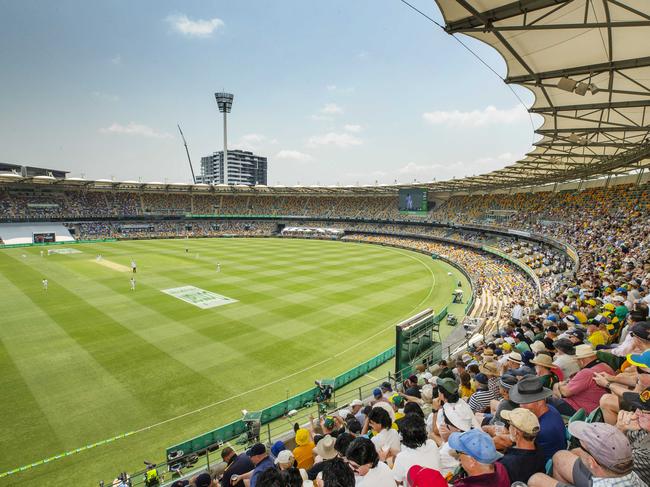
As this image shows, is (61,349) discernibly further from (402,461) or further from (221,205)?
(221,205)

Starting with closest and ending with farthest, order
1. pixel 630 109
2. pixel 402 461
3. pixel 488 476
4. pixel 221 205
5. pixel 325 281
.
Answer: pixel 488 476
pixel 402 461
pixel 630 109
pixel 325 281
pixel 221 205

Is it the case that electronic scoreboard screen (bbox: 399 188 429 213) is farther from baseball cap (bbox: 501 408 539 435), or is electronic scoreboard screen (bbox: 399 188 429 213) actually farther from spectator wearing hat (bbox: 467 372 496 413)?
baseball cap (bbox: 501 408 539 435)

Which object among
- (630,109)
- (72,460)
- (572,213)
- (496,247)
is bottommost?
(72,460)

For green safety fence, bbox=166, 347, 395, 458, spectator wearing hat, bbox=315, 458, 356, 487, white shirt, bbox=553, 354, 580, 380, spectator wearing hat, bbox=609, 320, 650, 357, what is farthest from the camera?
green safety fence, bbox=166, 347, 395, 458

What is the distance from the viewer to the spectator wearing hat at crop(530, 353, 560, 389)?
5098mm

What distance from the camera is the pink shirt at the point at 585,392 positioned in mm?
4293

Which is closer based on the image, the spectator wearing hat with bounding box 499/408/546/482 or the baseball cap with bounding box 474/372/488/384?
the spectator wearing hat with bounding box 499/408/546/482

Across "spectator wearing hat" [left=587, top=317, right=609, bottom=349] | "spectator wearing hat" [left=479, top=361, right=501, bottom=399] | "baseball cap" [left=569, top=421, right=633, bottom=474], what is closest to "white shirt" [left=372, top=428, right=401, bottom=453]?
"baseball cap" [left=569, top=421, right=633, bottom=474]

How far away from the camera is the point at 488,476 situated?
9.04 ft

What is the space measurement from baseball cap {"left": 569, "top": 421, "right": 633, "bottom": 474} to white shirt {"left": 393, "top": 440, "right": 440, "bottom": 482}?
1516 millimetres

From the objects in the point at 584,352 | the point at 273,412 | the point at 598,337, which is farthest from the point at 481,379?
the point at 273,412

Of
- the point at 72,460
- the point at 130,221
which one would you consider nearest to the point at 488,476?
the point at 72,460

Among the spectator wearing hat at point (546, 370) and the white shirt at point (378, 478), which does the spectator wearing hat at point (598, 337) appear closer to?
the spectator wearing hat at point (546, 370)

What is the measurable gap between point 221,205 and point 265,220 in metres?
10.5
